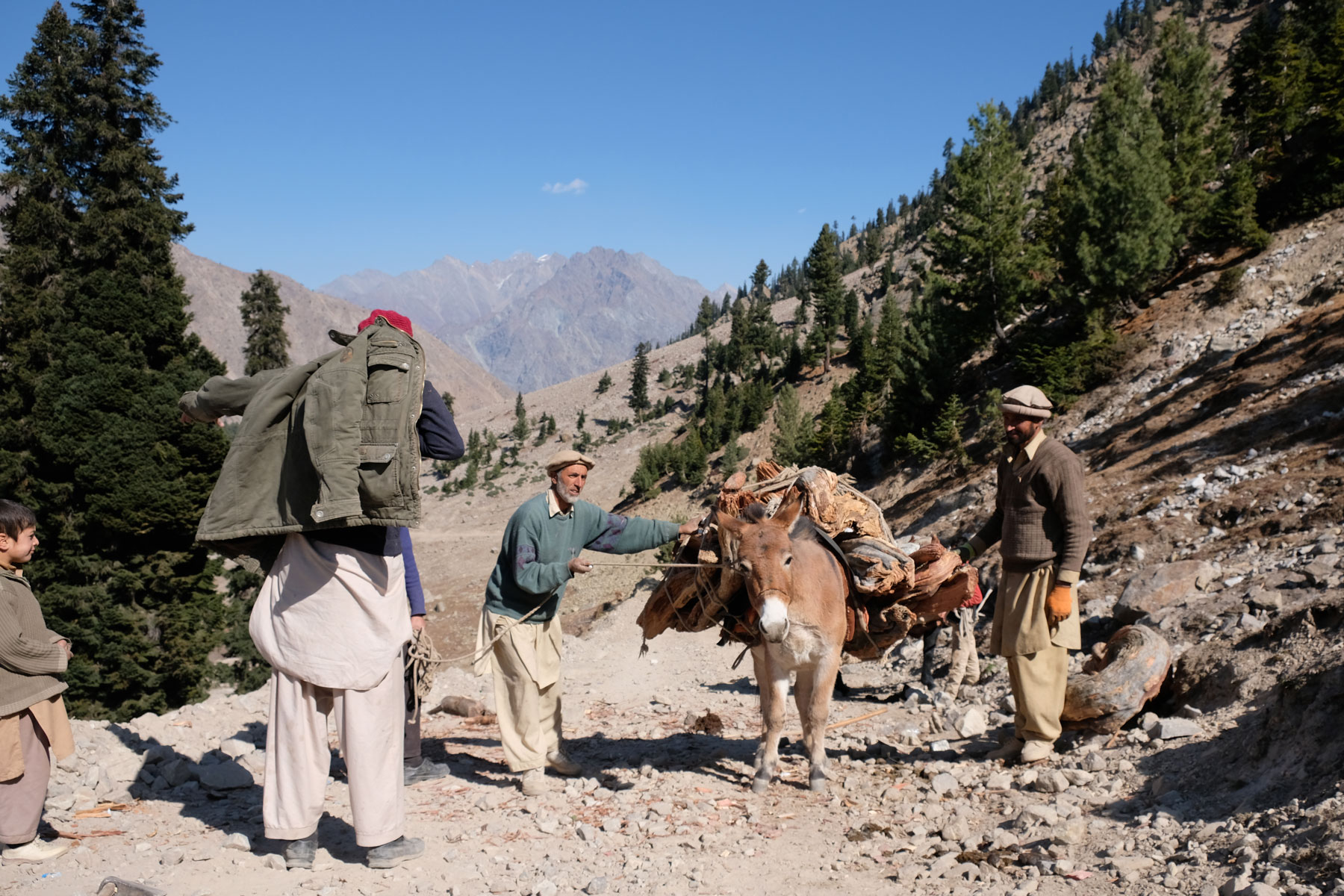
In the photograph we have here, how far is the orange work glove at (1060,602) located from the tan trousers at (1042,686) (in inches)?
11.8

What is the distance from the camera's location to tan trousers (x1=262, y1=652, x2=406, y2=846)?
4516 millimetres

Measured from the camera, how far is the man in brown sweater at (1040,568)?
232 inches

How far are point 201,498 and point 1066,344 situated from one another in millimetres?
27326

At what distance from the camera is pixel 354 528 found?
4.51 meters

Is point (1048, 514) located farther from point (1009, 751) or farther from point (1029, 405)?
point (1009, 751)

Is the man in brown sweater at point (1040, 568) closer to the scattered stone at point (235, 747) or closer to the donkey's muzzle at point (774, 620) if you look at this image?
the donkey's muzzle at point (774, 620)

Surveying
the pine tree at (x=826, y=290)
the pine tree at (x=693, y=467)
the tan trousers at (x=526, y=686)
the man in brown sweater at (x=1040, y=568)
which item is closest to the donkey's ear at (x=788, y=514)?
the man in brown sweater at (x=1040, y=568)

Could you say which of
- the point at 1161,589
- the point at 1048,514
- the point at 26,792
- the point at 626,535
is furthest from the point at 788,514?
the point at 1161,589

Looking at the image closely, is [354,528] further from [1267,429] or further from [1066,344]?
[1066,344]

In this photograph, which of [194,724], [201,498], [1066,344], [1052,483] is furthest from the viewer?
[1066,344]

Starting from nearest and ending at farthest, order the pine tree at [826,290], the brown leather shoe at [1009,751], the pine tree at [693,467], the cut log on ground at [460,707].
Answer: the brown leather shoe at [1009,751] → the cut log on ground at [460,707] → the pine tree at [693,467] → the pine tree at [826,290]

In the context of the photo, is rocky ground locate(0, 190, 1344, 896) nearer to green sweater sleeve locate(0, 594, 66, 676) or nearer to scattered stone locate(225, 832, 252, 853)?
scattered stone locate(225, 832, 252, 853)

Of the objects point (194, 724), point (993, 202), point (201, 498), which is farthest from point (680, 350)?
point (194, 724)

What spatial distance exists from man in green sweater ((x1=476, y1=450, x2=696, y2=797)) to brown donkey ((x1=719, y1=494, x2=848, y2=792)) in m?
0.98
